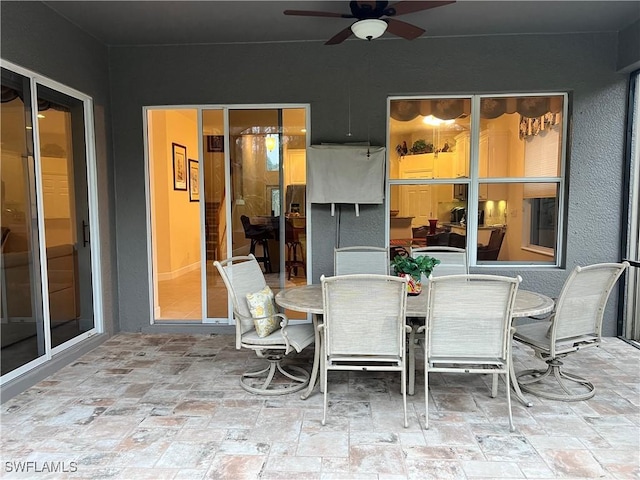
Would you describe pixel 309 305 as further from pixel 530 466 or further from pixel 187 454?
pixel 530 466

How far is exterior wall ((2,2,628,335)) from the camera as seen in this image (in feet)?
12.9

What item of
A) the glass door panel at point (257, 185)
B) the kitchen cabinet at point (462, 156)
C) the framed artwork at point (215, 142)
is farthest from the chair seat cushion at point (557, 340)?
the framed artwork at point (215, 142)

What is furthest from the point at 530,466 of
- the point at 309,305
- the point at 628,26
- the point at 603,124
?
the point at 628,26

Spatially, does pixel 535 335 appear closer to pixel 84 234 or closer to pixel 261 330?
pixel 261 330

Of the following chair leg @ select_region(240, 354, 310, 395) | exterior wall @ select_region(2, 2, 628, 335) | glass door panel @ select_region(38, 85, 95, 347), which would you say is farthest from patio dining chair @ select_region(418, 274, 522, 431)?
glass door panel @ select_region(38, 85, 95, 347)

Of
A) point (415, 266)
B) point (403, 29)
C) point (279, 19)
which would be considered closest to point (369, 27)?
point (403, 29)

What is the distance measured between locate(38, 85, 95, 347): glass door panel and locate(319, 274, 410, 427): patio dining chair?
2.48 meters

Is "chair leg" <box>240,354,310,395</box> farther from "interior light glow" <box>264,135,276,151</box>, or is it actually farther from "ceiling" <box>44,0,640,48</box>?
"ceiling" <box>44,0,640,48</box>

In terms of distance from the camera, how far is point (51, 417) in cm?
251

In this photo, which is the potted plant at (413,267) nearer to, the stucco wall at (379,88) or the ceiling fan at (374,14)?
the stucco wall at (379,88)

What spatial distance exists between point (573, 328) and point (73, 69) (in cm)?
444

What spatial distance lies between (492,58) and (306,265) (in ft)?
9.01

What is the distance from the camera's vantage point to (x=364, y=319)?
7.65ft

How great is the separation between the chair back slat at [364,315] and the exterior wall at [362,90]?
1.87 m
